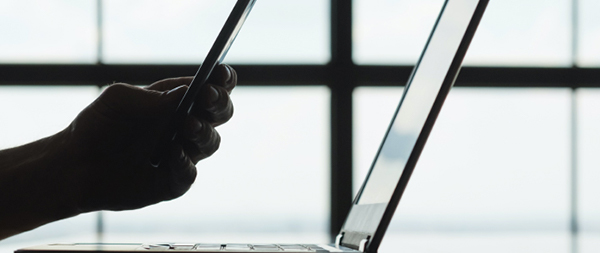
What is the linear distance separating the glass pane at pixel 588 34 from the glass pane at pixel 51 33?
1.86 meters

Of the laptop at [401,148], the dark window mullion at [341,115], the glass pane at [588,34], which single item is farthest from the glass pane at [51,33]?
the glass pane at [588,34]

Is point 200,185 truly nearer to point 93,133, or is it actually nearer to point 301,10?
point 301,10

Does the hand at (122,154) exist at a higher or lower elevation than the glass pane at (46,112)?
lower

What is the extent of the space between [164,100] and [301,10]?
1364 mm

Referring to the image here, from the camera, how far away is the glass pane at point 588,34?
201cm

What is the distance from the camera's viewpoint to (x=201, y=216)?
1.88 m

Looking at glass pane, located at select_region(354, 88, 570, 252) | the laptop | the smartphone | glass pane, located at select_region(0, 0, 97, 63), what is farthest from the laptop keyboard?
glass pane, located at select_region(0, 0, 97, 63)

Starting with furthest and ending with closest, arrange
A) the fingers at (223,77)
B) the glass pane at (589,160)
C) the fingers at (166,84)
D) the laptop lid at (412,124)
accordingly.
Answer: the glass pane at (589,160)
the fingers at (166,84)
the fingers at (223,77)
the laptop lid at (412,124)

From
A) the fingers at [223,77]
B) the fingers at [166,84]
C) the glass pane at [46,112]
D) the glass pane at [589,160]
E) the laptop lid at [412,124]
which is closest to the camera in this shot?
the laptop lid at [412,124]

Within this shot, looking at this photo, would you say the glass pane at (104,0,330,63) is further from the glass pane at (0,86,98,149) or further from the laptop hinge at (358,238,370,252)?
the laptop hinge at (358,238,370,252)

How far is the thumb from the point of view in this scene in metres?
0.63

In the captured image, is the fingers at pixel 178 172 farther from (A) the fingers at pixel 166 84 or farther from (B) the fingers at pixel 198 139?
(A) the fingers at pixel 166 84

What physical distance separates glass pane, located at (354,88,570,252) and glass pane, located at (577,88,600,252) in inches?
2.7

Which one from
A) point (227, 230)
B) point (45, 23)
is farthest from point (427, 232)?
point (45, 23)
